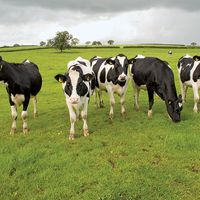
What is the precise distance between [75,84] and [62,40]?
258 feet

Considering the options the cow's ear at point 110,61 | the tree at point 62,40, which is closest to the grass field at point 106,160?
the cow's ear at point 110,61

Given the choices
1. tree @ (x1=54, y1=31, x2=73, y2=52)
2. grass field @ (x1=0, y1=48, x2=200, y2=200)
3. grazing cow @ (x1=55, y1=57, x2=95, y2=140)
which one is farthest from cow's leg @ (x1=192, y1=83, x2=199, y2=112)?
tree @ (x1=54, y1=31, x2=73, y2=52)

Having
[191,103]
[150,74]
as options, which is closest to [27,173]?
[150,74]

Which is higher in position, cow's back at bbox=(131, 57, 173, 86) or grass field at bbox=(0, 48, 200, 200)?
cow's back at bbox=(131, 57, 173, 86)

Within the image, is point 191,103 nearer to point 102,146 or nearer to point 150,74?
point 150,74

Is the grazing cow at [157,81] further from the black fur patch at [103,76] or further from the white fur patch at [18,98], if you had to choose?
the white fur patch at [18,98]

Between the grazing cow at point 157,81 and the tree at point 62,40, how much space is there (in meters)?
72.4

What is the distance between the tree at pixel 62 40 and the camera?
8702 centimetres

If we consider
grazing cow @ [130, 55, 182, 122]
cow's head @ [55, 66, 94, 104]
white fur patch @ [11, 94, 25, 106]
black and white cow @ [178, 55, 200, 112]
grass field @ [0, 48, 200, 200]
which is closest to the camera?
grass field @ [0, 48, 200, 200]

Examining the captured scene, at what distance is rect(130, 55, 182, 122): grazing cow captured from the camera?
13.4 m

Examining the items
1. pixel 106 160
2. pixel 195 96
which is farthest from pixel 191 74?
pixel 106 160

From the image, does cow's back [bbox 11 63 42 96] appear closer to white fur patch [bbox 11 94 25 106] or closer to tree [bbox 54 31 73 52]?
white fur patch [bbox 11 94 25 106]

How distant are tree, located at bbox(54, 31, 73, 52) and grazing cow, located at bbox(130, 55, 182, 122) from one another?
7237 cm

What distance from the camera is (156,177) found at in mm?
9094
